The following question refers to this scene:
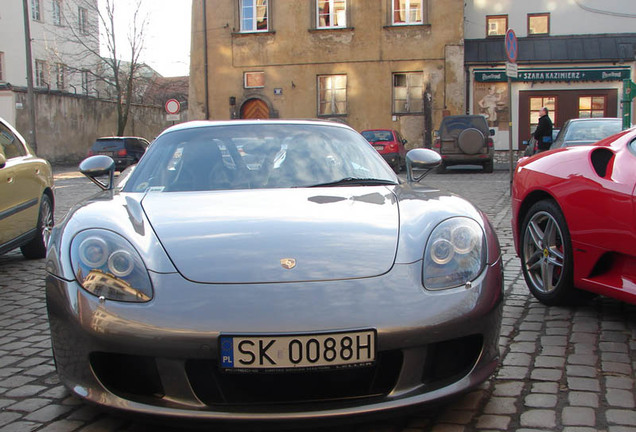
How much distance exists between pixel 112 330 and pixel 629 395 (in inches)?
83.2

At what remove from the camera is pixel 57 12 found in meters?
38.8

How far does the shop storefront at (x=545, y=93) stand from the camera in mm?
27719

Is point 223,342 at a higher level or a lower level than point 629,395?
higher

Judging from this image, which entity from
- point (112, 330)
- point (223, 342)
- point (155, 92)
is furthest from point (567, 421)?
point (155, 92)

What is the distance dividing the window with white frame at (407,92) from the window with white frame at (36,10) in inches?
794

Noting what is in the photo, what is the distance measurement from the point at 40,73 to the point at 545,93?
84.0 ft

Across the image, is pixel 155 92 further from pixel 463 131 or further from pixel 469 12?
pixel 463 131

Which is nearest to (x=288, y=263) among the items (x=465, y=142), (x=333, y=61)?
(x=465, y=142)

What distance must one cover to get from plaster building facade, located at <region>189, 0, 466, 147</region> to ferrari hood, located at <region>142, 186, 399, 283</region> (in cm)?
2453

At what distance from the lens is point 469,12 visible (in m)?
30.2

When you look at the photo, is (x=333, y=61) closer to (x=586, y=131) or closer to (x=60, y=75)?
(x=586, y=131)

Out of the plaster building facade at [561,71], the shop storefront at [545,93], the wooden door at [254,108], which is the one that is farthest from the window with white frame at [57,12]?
the shop storefront at [545,93]

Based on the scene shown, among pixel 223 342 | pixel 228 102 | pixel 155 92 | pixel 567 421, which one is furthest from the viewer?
pixel 155 92

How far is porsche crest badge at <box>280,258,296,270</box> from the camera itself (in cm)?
265
